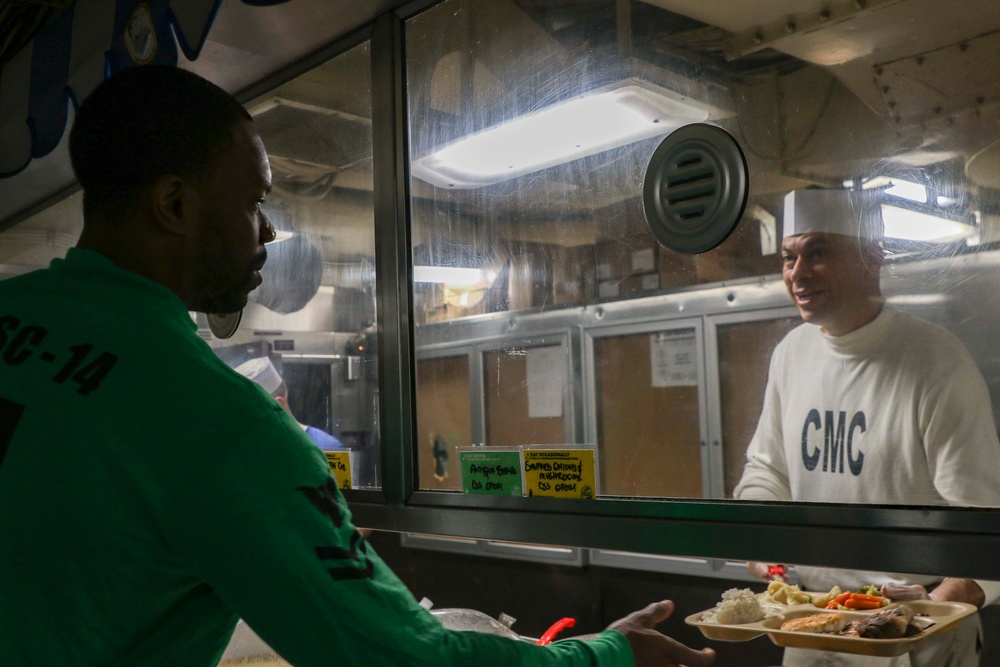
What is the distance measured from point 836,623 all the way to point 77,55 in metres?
1.99

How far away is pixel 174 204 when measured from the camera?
869 millimetres

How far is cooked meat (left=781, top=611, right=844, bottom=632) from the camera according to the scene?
4.54ft

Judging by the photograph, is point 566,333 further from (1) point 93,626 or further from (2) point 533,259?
(1) point 93,626

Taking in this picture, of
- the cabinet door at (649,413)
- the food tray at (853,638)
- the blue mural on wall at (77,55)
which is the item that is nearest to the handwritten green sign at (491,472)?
the cabinet door at (649,413)

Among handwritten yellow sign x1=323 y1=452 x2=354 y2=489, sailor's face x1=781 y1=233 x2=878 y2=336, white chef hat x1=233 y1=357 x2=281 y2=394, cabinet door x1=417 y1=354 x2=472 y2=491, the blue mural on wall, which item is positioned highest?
the blue mural on wall

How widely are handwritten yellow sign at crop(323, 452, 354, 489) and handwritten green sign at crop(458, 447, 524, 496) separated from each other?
0.30 meters

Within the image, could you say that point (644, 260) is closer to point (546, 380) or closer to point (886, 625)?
point (546, 380)

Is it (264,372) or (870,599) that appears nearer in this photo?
(870,599)

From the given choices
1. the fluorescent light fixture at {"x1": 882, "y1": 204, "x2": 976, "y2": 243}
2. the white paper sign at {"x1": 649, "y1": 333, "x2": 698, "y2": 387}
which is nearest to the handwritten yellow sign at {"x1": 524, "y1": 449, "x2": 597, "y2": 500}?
the white paper sign at {"x1": 649, "y1": 333, "x2": 698, "y2": 387}

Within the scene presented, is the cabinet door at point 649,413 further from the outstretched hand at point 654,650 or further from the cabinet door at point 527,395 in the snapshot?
the outstretched hand at point 654,650

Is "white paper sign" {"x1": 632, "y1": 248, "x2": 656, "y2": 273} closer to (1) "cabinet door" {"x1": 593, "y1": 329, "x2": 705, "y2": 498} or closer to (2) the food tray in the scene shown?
(1) "cabinet door" {"x1": 593, "y1": 329, "x2": 705, "y2": 498}

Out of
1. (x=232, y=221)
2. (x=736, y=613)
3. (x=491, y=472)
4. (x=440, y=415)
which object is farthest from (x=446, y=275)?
(x=736, y=613)

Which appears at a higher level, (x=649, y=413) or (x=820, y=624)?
(x=649, y=413)

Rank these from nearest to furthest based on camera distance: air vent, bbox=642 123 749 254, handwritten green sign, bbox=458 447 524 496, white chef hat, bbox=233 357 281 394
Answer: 1. air vent, bbox=642 123 749 254
2. handwritten green sign, bbox=458 447 524 496
3. white chef hat, bbox=233 357 281 394
